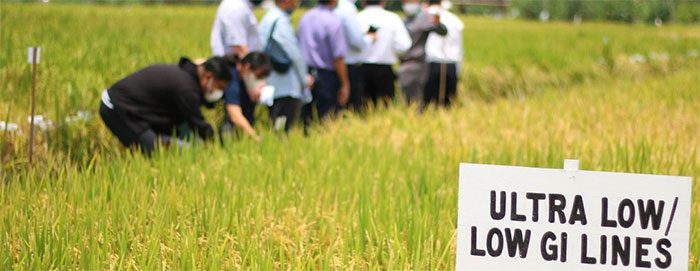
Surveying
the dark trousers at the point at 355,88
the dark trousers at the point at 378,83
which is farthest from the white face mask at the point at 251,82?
the dark trousers at the point at 378,83

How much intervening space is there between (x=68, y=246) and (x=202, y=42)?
21.3 ft

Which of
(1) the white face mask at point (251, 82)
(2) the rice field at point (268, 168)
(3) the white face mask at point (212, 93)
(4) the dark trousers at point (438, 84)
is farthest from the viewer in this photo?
(4) the dark trousers at point (438, 84)

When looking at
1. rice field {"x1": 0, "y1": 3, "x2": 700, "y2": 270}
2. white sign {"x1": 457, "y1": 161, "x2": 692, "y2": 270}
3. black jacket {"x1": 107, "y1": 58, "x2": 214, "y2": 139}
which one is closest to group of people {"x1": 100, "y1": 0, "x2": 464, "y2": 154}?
black jacket {"x1": 107, "y1": 58, "x2": 214, "y2": 139}

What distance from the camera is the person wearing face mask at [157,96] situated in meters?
4.81

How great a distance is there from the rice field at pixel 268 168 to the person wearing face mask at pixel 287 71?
8.6 inches

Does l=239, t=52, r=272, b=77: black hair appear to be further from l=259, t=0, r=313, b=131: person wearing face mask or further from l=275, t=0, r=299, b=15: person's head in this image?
l=275, t=0, r=299, b=15: person's head

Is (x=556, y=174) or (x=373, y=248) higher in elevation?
(x=556, y=174)

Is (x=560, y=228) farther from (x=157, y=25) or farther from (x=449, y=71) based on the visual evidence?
(x=157, y=25)

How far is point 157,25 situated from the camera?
12109 mm

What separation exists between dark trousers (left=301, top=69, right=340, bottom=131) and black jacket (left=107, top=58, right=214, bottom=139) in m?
1.71

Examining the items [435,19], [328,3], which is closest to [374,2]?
[435,19]

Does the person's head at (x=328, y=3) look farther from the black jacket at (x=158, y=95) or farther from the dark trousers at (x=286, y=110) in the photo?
the black jacket at (x=158, y=95)

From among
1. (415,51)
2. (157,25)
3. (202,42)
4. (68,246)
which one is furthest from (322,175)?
(157,25)

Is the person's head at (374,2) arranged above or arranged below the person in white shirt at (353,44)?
above
